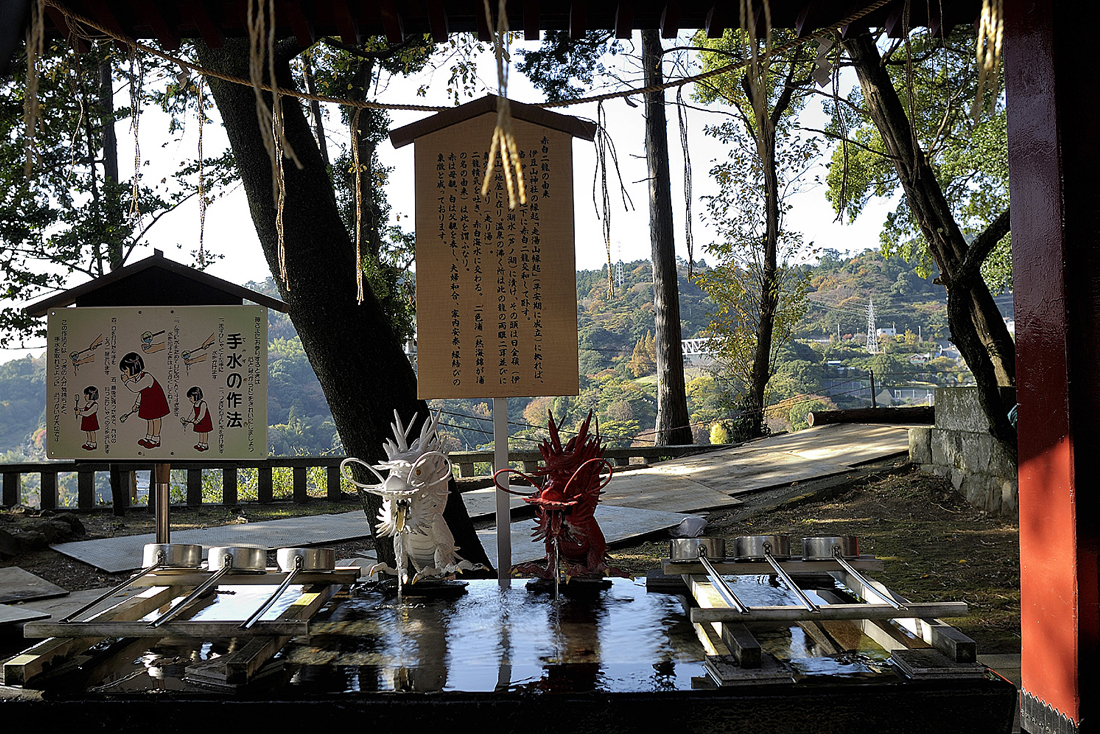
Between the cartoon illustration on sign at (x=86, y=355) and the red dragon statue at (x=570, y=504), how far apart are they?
8.38 ft

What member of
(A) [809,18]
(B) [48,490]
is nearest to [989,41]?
(A) [809,18]

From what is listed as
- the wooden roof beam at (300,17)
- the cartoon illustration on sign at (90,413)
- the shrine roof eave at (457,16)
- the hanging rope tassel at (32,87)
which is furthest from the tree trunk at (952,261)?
the hanging rope tassel at (32,87)

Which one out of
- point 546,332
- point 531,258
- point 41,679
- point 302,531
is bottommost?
point 302,531

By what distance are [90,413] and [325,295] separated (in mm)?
1272

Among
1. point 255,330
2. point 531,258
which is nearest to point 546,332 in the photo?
point 531,258

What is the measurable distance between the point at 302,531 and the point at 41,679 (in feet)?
17.5

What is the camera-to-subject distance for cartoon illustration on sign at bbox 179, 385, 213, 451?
3.62 meters

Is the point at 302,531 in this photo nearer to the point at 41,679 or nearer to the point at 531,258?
the point at 531,258

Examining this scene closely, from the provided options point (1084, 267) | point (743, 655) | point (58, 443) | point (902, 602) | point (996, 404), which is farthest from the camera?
point (996, 404)

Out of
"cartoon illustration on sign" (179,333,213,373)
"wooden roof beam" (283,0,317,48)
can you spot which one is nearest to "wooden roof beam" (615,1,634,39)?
"wooden roof beam" (283,0,317,48)

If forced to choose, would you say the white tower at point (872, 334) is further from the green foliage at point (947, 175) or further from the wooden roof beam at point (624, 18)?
the wooden roof beam at point (624, 18)

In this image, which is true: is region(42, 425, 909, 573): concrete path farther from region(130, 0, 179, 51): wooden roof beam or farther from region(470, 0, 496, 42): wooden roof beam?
region(470, 0, 496, 42): wooden roof beam

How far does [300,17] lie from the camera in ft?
8.84

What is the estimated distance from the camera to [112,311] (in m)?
3.73
